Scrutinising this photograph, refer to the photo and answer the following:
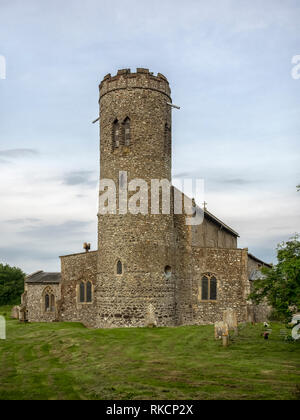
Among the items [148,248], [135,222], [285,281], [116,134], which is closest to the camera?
[285,281]

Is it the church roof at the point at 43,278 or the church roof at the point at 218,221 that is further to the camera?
the church roof at the point at 43,278

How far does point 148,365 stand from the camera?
1759cm

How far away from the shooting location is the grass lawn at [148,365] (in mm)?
13422

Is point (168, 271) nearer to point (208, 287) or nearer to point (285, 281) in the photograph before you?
point (208, 287)

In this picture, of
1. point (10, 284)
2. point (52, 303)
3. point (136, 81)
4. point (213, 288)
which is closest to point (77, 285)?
point (52, 303)

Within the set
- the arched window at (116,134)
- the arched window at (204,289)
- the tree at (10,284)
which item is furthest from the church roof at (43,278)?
the tree at (10,284)

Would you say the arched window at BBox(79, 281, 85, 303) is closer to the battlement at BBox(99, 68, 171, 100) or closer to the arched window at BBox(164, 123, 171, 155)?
the arched window at BBox(164, 123, 171, 155)

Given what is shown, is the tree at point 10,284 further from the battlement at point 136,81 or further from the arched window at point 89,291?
the battlement at point 136,81

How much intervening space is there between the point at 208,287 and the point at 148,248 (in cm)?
597

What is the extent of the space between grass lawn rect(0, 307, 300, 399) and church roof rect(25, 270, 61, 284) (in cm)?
1229

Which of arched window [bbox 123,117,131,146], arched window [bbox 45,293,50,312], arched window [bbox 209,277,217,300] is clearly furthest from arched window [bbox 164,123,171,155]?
arched window [bbox 45,293,50,312]
